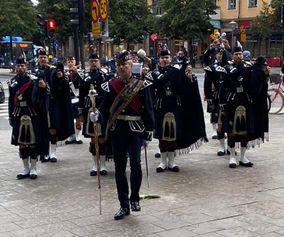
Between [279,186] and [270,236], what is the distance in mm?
2157

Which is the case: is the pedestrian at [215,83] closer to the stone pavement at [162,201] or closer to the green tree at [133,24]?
the stone pavement at [162,201]

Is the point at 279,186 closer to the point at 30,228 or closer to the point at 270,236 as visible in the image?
the point at 270,236

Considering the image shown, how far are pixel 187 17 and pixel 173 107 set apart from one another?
3838cm

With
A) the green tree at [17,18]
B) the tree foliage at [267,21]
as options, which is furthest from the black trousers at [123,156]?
the green tree at [17,18]

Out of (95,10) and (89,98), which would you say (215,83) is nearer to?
(89,98)

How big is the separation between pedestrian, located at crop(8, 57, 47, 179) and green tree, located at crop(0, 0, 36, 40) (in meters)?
37.6

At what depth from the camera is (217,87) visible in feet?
33.7

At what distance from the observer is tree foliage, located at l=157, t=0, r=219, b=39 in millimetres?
46438

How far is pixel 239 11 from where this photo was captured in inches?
2077

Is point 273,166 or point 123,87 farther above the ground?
point 123,87

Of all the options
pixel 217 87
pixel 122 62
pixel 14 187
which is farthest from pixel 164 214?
pixel 217 87

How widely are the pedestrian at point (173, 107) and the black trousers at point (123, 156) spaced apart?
2.40 m

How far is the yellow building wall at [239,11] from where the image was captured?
51.3 meters

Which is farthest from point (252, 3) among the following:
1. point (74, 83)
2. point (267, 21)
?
point (74, 83)
